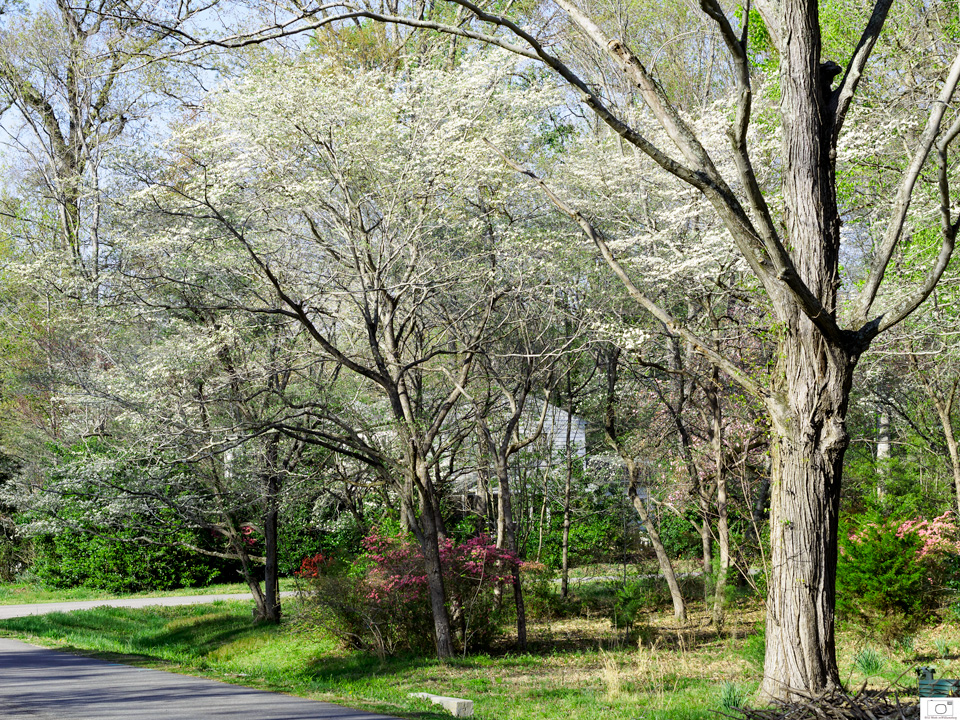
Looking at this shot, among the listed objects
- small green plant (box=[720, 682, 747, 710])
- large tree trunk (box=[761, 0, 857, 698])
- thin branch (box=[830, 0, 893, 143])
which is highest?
thin branch (box=[830, 0, 893, 143])

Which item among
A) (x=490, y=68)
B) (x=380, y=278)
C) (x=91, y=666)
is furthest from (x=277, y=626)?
(x=490, y=68)

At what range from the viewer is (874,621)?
10.6 m

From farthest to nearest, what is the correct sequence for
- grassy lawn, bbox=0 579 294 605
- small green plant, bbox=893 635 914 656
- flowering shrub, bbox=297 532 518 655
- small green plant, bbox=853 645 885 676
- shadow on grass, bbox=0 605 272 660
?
1. grassy lawn, bbox=0 579 294 605
2. shadow on grass, bbox=0 605 272 660
3. flowering shrub, bbox=297 532 518 655
4. small green plant, bbox=893 635 914 656
5. small green plant, bbox=853 645 885 676

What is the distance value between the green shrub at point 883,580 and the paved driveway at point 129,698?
6.64m

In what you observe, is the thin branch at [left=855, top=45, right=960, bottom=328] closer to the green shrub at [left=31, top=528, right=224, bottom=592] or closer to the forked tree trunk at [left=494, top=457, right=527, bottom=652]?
the forked tree trunk at [left=494, top=457, right=527, bottom=652]

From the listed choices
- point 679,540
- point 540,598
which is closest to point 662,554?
point 540,598

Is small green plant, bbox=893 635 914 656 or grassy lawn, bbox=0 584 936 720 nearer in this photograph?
grassy lawn, bbox=0 584 936 720

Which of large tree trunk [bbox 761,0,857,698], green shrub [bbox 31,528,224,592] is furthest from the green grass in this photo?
green shrub [bbox 31,528,224,592]

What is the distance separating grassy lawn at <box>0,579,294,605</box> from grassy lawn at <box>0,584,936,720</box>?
137 inches

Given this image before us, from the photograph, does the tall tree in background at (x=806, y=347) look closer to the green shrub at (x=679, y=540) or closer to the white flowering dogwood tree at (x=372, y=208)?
the white flowering dogwood tree at (x=372, y=208)

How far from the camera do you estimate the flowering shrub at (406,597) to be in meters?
11.9

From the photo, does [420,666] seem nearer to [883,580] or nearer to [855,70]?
[883,580]

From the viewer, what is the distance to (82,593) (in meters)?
20.2

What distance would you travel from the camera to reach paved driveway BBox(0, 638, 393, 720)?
7.14 meters
